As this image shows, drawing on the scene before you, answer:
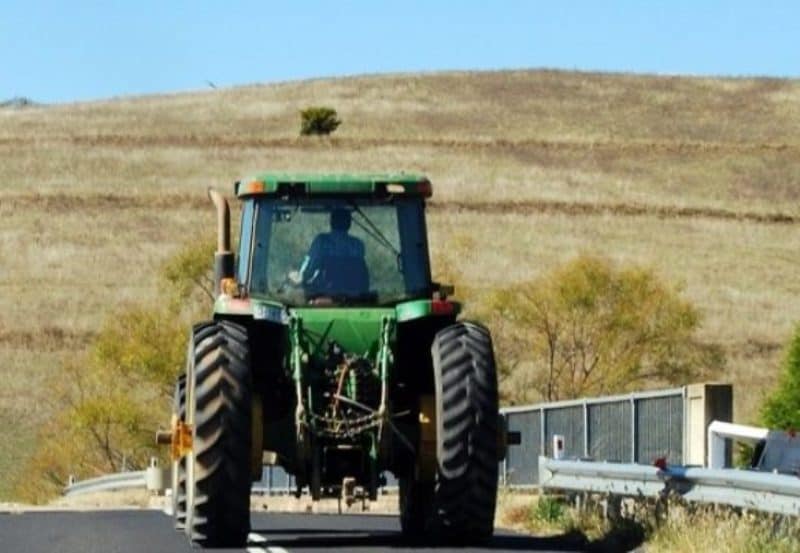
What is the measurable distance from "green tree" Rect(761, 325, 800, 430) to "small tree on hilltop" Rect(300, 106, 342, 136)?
6192 cm

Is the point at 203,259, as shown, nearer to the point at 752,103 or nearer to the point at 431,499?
the point at 431,499

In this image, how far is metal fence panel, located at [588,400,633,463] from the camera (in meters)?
25.2

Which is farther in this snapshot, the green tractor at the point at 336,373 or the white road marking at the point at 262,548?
the white road marking at the point at 262,548

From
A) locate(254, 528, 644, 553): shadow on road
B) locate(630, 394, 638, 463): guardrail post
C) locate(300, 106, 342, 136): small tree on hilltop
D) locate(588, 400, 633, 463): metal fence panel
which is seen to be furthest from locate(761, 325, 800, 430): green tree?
locate(300, 106, 342, 136): small tree on hilltop

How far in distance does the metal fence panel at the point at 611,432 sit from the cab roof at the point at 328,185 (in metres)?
7.16

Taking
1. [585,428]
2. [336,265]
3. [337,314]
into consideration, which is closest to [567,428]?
[585,428]

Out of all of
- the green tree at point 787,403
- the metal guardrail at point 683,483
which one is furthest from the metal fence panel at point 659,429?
the green tree at point 787,403

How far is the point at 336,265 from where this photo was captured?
59.9ft

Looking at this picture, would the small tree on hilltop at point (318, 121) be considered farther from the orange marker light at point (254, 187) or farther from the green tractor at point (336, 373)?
the orange marker light at point (254, 187)

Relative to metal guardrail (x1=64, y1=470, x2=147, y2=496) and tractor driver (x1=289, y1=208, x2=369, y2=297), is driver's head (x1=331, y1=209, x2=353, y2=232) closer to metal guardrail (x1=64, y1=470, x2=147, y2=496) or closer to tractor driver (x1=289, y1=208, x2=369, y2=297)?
tractor driver (x1=289, y1=208, x2=369, y2=297)

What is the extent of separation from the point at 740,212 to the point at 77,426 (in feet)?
117

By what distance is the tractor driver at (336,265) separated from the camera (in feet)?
59.7

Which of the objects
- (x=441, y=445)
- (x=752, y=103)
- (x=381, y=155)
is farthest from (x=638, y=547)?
(x=752, y=103)

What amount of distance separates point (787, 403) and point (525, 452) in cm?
366
